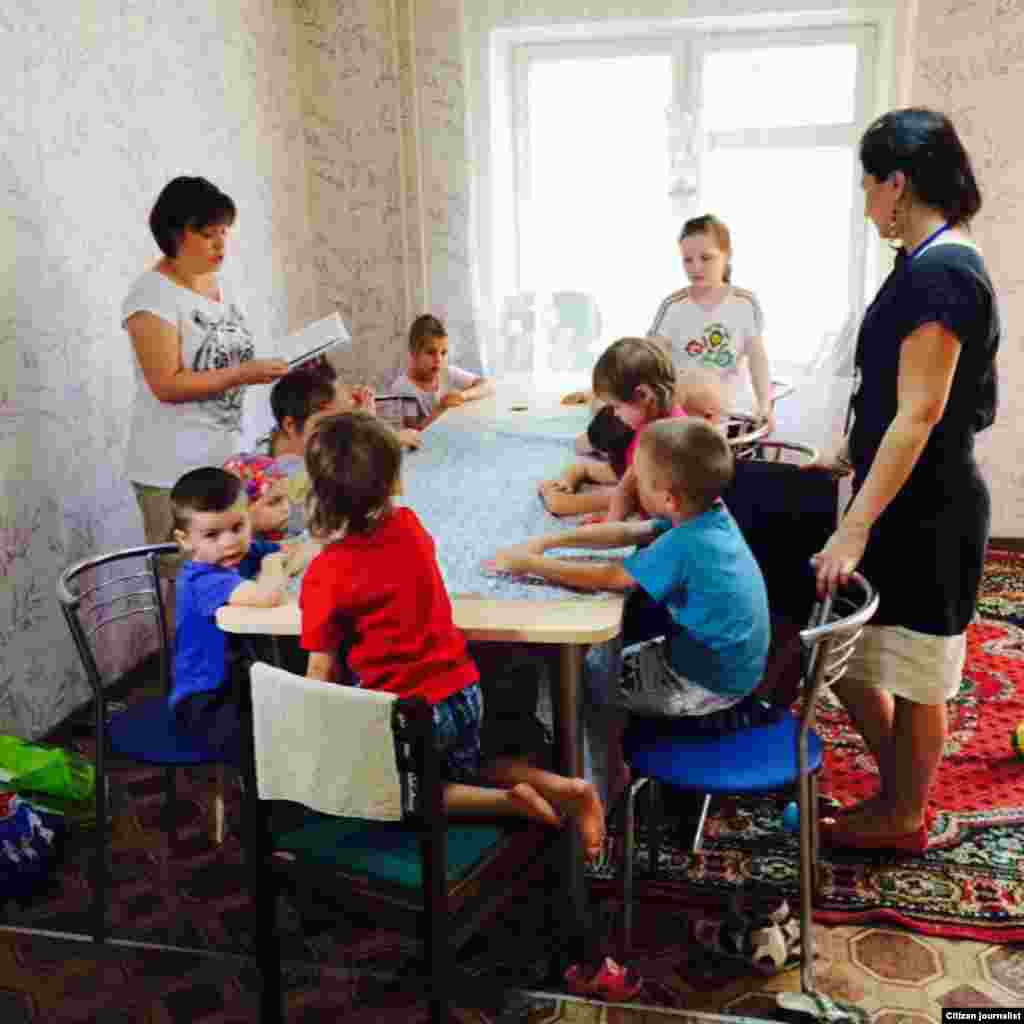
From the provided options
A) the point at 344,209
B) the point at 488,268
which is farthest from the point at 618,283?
the point at 344,209

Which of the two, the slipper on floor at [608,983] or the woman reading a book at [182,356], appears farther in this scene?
the woman reading a book at [182,356]

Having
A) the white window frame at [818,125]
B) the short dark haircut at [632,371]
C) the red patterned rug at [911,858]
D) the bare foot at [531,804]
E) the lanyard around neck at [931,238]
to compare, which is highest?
the white window frame at [818,125]

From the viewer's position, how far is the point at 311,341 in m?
2.88

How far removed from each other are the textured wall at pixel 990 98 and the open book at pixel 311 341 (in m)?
2.69

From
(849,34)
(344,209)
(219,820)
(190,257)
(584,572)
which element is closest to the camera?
(584,572)

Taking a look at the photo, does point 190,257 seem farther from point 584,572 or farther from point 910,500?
point 910,500

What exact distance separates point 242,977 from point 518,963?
1.62 ft

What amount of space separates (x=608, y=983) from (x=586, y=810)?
0.34 metres

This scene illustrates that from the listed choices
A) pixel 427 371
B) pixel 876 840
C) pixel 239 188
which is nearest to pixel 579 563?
pixel 876 840

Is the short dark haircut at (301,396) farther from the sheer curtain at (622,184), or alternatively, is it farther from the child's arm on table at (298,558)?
the sheer curtain at (622,184)

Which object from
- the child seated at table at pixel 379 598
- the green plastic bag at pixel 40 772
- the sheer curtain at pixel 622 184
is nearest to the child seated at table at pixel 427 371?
the sheer curtain at pixel 622 184

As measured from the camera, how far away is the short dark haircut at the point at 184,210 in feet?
8.66

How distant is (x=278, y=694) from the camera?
58.7 inches

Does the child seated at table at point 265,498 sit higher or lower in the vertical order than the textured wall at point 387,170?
lower
